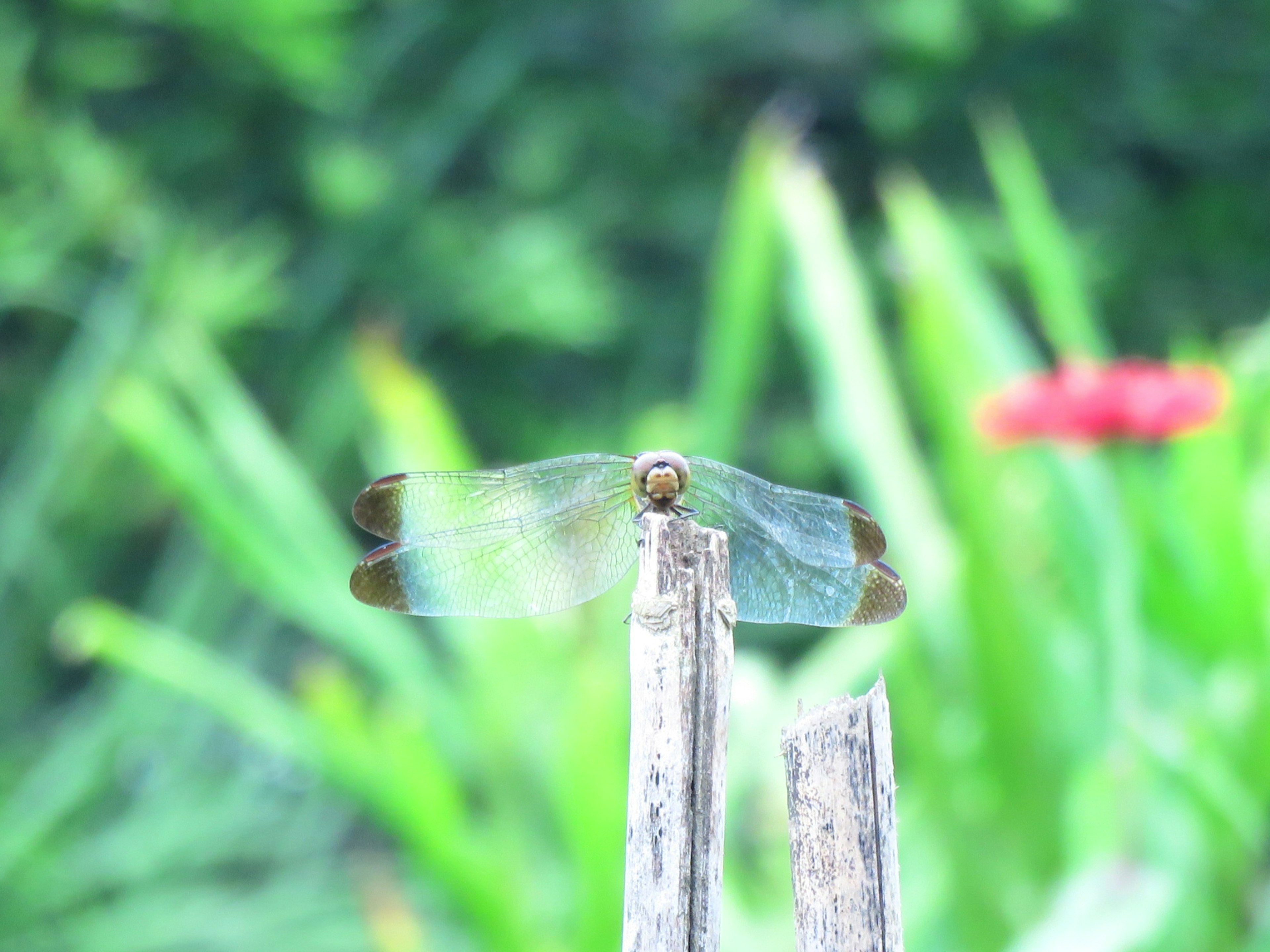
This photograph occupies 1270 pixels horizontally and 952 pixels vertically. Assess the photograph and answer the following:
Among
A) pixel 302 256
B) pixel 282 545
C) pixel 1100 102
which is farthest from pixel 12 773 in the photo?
pixel 1100 102

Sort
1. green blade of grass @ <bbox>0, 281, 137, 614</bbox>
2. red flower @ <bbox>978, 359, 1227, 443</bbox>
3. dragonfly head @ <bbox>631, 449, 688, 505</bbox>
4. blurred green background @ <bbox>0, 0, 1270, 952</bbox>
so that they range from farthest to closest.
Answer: green blade of grass @ <bbox>0, 281, 137, 614</bbox>
blurred green background @ <bbox>0, 0, 1270, 952</bbox>
red flower @ <bbox>978, 359, 1227, 443</bbox>
dragonfly head @ <bbox>631, 449, 688, 505</bbox>

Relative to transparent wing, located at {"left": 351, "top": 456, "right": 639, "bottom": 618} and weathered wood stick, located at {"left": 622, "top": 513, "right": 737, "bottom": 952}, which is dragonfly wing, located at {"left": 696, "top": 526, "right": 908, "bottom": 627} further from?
weathered wood stick, located at {"left": 622, "top": 513, "right": 737, "bottom": 952}

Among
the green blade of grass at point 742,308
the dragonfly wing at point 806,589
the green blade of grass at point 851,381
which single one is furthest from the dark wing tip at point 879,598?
the green blade of grass at point 742,308

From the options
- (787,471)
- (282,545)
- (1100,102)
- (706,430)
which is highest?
(1100,102)

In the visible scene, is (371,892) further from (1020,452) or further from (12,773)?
(1020,452)

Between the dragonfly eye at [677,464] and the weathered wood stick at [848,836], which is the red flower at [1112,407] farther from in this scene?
the weathered wood stick at [848,836]

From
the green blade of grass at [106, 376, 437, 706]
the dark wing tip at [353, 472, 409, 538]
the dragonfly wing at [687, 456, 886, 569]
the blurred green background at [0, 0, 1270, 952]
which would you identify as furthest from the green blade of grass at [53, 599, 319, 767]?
the dragonfly wing at [687, 456, 886, 569]
